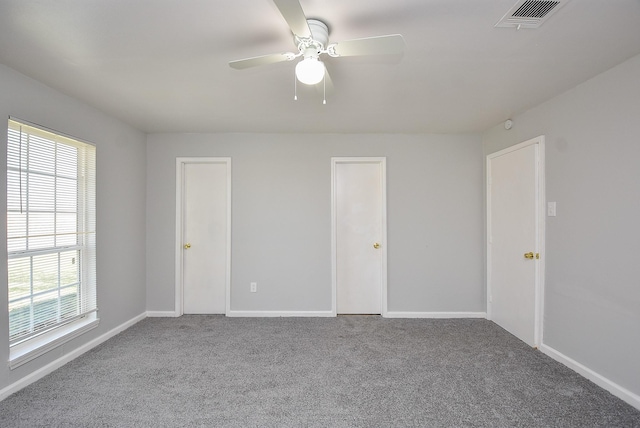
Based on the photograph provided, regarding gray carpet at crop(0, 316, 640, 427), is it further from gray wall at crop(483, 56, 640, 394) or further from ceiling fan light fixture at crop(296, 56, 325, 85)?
ceiling fan light fixture at crop(296, 56, 325, 85)

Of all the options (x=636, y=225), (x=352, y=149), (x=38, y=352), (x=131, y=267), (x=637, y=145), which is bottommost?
(x=38, y=352)

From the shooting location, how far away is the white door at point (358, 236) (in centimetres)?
388

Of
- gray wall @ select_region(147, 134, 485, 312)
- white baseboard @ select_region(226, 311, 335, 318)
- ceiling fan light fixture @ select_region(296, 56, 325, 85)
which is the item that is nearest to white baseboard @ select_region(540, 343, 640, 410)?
gray wall @ select_region(147, 134, 485, 312)

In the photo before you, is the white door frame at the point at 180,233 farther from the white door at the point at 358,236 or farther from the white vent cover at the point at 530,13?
the white vent cover at the point at 530,13

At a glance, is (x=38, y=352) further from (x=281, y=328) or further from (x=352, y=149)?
(x=352, y=149)

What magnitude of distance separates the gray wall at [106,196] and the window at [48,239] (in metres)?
0.07

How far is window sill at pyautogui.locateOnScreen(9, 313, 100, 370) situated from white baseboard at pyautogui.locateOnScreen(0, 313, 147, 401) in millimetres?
123

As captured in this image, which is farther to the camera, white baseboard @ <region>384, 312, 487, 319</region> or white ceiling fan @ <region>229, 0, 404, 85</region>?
white baseboard @ <region>384, 312, 487, 319</region>

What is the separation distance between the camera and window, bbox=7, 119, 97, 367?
2242mm

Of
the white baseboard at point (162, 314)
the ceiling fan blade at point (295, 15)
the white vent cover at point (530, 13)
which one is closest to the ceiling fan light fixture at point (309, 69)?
the ceiling fan blade at point (295, 15)

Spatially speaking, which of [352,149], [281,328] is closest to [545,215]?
[352,149]

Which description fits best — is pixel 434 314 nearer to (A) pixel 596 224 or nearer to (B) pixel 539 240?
(B) pixel 539 240

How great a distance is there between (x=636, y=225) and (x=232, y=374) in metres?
3.16

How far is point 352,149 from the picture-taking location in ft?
12.6
